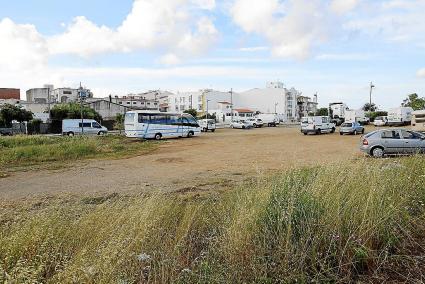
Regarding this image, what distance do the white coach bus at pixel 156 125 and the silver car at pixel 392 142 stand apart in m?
23.2

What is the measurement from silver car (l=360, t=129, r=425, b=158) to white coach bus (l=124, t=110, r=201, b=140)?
23167 millimetres

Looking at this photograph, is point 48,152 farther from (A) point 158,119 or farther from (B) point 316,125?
(B) point 316,125

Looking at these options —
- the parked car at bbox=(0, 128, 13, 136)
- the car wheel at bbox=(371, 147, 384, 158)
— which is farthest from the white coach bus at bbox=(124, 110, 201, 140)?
the parked car at bbox=(0, 128, 13, 136)

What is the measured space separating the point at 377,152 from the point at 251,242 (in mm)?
16765

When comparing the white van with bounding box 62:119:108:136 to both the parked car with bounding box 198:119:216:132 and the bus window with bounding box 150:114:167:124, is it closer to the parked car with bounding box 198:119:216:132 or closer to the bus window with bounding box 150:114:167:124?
the parked car with bounding box 198:119:216:132

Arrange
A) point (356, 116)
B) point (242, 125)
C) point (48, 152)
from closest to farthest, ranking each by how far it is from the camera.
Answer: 1. point (48, 152)
2. point (242, 125)
3. point (356, 116)

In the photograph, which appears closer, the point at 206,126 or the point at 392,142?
the point at 392,142

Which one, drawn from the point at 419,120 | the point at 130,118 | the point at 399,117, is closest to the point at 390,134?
the point at 419,120

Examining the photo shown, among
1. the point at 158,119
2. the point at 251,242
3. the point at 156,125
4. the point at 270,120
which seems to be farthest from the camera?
the point at 270,120

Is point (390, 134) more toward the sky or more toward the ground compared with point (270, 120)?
more toward the ground

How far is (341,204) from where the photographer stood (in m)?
4.71

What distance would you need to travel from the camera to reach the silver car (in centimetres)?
1850

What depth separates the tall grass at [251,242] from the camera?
373cm

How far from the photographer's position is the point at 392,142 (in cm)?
1875
